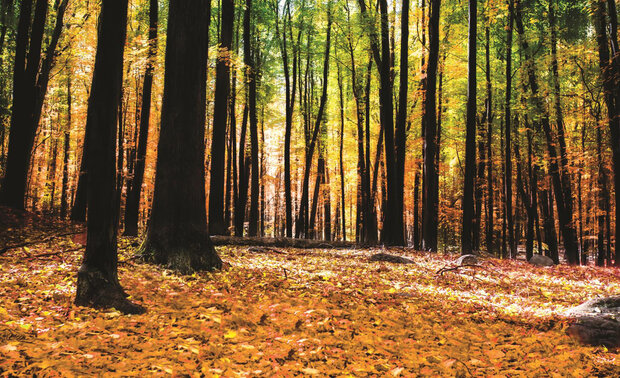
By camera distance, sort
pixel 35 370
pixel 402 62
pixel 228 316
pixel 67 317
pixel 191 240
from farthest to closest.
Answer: pixel 402 62 < pixel 191 240 < pixel 228 316 < pixel 67 317 < pixel 35 370

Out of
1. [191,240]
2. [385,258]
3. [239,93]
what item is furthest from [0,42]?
[385,258]

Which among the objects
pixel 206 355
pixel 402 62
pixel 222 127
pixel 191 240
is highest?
pixel 402 62

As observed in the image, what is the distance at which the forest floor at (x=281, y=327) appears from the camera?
10.7ft

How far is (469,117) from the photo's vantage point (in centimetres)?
1239

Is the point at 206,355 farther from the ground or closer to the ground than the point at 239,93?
closer to the ground

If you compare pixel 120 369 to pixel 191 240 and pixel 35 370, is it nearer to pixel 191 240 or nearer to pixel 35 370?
pixel 35 370

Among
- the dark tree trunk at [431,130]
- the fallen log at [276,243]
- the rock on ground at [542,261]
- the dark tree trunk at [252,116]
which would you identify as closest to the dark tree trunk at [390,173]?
the dark tree trunk at [431,130]

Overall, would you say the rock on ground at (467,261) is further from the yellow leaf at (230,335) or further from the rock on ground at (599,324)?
the yellow leaf at (230,335)

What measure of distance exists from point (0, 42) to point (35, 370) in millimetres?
18172

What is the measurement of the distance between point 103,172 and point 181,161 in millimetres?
2462

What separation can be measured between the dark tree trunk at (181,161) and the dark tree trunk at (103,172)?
213 centimetres

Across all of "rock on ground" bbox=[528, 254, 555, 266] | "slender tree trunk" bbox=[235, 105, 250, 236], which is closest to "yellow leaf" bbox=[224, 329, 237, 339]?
"slender tree trunk" bbox=[235, 105, 250, 236]

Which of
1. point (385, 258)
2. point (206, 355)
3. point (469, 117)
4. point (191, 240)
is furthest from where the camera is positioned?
point (469, 117)

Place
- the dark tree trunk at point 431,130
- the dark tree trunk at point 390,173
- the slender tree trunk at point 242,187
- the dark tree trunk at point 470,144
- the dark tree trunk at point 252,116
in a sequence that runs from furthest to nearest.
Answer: the slender tree trunk at point 242,187 < the dark tree trunk at point 252,116 < the dark tree trunk at point 390,173 < the dark tree trunk at point 431,130 < the dark tree trunk at point 470,144
